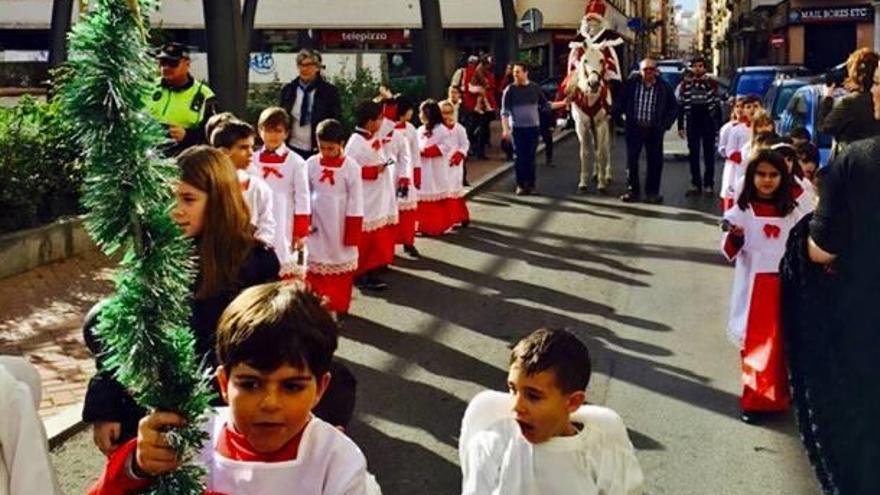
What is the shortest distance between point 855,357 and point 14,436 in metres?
2.86

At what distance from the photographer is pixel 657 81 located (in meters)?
15.3

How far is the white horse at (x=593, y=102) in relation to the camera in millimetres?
16438

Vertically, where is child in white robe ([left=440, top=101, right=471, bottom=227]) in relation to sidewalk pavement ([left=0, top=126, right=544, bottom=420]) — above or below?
above

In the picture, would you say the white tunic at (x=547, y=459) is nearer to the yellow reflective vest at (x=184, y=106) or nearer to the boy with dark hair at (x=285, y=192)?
the boy with dark hair at (x=285, y=192)

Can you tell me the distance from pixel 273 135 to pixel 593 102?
913 centimetres

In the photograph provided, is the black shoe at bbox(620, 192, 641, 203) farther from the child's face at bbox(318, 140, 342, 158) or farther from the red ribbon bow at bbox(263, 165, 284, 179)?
the red ribbon bow at bbox(263, 165, 284, 179)

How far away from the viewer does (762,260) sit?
257 inches

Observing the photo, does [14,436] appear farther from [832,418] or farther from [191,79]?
[191,79]

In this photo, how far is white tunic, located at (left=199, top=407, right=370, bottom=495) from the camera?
100 inches

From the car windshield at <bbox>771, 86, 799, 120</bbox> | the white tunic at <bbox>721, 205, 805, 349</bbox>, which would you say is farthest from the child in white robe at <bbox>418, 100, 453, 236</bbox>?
the white tunic at <bbox>721, 205, 805, 349</bbox>

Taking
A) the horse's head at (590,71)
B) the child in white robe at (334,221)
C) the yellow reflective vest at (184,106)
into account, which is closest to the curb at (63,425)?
the yellow reflective vest at (184,106)

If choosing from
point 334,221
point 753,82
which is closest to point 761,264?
point 334,221

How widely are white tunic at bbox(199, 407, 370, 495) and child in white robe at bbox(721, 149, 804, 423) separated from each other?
13.7ft

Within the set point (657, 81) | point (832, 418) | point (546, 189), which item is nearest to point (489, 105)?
point (546, 189)
